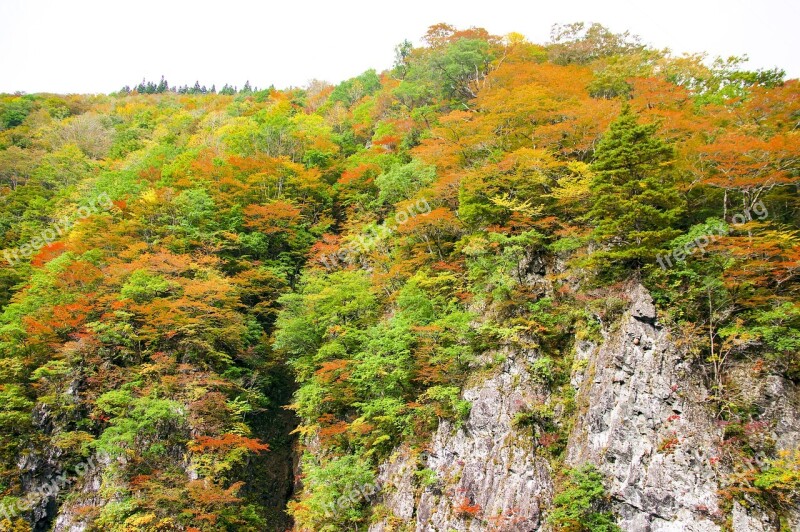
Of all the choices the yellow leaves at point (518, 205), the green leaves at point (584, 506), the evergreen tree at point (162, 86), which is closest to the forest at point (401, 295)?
the green leaves at point (584, 506)

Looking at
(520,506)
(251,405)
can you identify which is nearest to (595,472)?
(520,506)

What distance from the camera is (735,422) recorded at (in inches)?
417

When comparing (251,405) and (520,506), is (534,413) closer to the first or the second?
(520,506)

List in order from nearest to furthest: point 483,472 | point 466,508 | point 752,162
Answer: point 466,508 < point 483,472 < point 752,162

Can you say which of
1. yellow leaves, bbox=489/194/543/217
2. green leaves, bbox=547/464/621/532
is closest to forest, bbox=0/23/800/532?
green leaves, bbox=547/464/621/532

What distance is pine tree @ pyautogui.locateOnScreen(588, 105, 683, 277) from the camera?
43.2ft

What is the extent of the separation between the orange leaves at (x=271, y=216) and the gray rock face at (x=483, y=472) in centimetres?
1546

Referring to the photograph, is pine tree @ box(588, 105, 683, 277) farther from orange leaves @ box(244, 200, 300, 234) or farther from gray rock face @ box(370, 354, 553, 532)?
orange leaves @ box(244, 200, 300, 234)

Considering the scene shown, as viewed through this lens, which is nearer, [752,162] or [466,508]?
[466,508]

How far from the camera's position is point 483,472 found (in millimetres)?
12953

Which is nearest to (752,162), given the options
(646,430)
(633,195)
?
(633,195)

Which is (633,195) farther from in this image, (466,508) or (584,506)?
(466,508)

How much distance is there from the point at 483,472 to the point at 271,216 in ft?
59.5

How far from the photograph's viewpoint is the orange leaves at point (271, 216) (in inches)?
996
